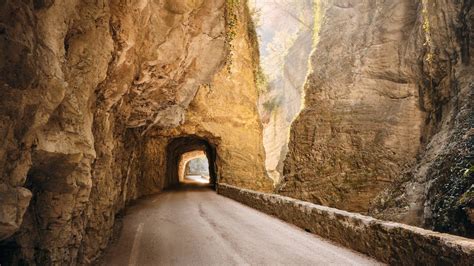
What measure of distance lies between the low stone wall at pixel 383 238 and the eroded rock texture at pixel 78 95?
521cm

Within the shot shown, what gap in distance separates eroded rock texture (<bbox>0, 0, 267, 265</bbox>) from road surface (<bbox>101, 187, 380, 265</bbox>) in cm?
87

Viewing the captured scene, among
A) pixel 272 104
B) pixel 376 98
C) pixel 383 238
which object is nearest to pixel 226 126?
pixel 376 98

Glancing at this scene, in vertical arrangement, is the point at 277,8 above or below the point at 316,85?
above

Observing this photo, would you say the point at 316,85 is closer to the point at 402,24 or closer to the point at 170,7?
the point at 402,24

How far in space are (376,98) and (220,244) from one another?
46.2ft

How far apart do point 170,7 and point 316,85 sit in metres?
13.4

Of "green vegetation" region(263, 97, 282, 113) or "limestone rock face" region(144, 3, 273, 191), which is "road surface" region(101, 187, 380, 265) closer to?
"limestone rock face" region(144, 3, 273, 191)

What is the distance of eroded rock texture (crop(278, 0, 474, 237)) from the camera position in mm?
12125

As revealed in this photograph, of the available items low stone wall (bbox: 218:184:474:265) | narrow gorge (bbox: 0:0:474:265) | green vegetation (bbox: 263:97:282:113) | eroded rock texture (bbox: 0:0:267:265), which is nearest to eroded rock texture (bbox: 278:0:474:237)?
narrow gorge (bbox: 0:0:474:265)

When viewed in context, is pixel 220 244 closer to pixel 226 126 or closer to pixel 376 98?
pixel 376 98

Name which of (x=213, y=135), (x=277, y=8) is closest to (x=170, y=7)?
(x=213, y=135)

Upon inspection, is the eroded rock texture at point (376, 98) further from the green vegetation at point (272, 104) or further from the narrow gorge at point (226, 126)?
the green vegetation at point (272, 104)

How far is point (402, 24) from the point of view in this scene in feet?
61.3

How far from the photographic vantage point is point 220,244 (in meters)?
7.53
